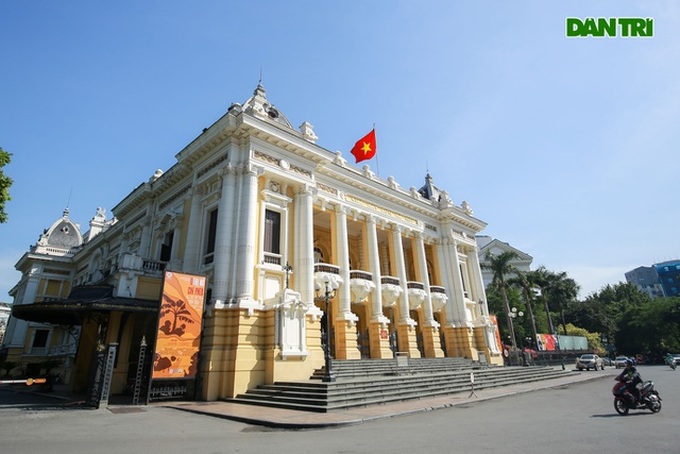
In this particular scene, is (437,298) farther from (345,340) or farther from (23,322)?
(23,322)

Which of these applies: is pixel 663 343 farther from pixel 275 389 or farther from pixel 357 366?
pixel 275 389

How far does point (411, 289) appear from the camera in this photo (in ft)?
85.5

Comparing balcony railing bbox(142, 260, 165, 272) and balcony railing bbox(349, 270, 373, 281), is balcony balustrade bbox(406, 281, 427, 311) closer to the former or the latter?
balcony railing bbox(349, 270, 373, 281)

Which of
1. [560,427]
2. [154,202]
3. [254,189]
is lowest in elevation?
[560,427]

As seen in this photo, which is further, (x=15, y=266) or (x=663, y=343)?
Result: (x=663, y=343)

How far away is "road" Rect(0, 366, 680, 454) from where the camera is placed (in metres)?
6.68

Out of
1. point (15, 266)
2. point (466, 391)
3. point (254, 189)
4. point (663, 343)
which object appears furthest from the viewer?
point (663, 343)

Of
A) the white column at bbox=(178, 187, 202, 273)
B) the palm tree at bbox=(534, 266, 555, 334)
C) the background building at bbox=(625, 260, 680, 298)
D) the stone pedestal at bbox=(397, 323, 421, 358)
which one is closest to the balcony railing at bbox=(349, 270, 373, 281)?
the stone pedestal at bbox=(397, 323, 421, 358)

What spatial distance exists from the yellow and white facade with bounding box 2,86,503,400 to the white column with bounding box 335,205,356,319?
0.22 ft

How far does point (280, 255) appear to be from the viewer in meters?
18.7

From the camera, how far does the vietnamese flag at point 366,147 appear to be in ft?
81.2

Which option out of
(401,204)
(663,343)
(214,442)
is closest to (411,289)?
(401,204)

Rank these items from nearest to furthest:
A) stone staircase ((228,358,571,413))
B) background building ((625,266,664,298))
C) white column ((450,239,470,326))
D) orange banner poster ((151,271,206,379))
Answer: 1. stone staircase ((228,358,571,413))
2. orange banner poster ((151,271,206,379))
3. white column ((450,239,470,326))
4. background building ((625,266,664,298))

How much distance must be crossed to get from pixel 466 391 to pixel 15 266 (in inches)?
1993
